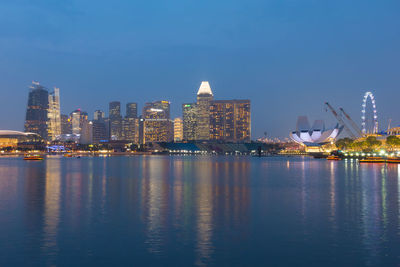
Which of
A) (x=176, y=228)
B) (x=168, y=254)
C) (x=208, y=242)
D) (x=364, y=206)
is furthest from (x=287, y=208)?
(x=168, y=254)

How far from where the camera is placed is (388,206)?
90.3ft

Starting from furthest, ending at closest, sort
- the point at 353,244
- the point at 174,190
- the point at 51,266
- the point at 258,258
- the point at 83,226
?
1. the point at 174,190
2. the point at 83,226
3. the point at 353,244
4. the point at 258,258
5. the point at 51,266

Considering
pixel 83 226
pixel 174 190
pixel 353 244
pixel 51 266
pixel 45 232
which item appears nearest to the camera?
pixel 51 266

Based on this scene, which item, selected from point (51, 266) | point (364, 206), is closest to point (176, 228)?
point (51, 266)

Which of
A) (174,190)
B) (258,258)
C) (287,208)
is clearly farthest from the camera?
(174,190)

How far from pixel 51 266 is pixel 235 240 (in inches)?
267

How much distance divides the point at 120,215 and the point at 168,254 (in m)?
8.99

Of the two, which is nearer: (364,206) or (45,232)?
(45,232)

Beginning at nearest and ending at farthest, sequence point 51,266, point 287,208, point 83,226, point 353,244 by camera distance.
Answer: point 51,266, point 353,244, point 83,226, point 287,208

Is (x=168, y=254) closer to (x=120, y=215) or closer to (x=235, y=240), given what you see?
(x=235, y=240)

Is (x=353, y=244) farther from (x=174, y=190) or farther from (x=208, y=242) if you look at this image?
(x=174, y=190)

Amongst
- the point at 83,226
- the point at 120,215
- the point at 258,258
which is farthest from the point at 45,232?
the point at 258,258

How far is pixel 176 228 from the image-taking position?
20000 mm

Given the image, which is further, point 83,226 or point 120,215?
point 120,215
